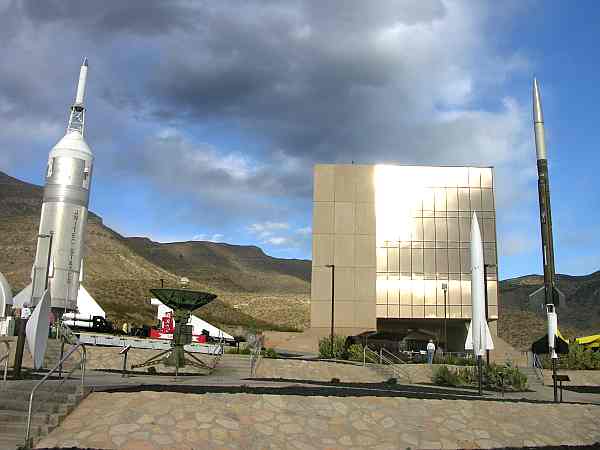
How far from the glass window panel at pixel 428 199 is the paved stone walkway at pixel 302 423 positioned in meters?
43.5

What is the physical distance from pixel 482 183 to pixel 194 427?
51033mm

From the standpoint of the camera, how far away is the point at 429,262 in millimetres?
57031

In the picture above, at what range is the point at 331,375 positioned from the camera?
99.3 feet

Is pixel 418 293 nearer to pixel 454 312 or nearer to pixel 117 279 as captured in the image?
pixel 454 312

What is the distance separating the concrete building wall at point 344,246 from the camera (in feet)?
186

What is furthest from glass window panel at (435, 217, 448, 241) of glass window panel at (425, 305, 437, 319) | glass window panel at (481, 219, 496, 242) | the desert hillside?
the desert hillside

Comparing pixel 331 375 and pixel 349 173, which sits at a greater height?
pixel 349 173

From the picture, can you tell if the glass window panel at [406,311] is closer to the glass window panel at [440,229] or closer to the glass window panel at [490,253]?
the glass window panel at [440,229]

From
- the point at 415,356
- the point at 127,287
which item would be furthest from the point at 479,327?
the point at 127,287

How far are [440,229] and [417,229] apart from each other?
2.14 m

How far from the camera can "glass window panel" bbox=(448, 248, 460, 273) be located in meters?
57.0

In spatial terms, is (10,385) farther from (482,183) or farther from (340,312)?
(482,183)

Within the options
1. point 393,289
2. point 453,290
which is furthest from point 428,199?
point 393,289

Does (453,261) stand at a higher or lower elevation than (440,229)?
lower
